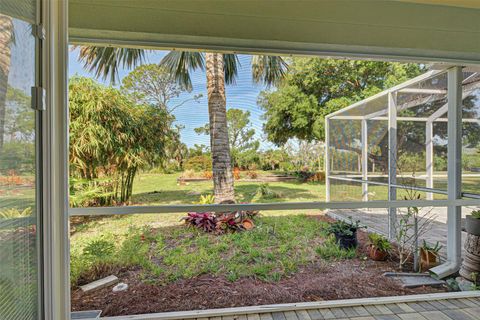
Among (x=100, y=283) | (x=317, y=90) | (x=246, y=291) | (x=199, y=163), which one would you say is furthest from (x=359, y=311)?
(x=100, y=283)

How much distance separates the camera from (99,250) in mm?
2377

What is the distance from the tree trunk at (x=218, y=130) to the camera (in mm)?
2447

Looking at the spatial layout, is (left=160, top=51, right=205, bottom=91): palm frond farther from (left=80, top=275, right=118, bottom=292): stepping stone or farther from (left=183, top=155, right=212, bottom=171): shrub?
(left=80, top=275, right=118, bottom=292): stepping stone

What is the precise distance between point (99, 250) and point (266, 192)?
171 centimetres

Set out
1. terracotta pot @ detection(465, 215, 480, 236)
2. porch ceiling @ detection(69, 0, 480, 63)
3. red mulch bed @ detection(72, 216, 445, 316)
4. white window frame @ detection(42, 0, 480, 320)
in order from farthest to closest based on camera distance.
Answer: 1. terracotta pot @ detection(465, 215, 480, 236)
2. red mulch bed @ detection(72, 216, 445, 316)
3. porch ceiling @ detection(69, 0, 480, 63)
4. white window frame @ detection(42, 0, 480, 320)

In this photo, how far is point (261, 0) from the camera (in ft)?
6.59

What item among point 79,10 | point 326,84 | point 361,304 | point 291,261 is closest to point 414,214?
point 361,304

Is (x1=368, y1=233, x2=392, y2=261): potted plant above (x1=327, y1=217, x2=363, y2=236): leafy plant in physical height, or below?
below

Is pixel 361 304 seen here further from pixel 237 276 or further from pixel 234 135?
pixel 234 135

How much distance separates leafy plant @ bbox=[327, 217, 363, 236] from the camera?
2.67 m

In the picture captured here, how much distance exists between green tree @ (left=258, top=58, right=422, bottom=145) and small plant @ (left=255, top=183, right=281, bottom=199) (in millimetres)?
470

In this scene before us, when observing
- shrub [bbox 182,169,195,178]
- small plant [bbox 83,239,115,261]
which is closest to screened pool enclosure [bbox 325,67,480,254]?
shrub [bbox 182,169,195,178]

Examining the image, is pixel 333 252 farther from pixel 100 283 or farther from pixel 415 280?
pixel 100 283

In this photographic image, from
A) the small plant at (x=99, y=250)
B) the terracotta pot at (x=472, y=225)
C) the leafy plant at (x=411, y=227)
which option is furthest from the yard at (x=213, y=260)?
the terracotta pot at (x=472, y=225)
